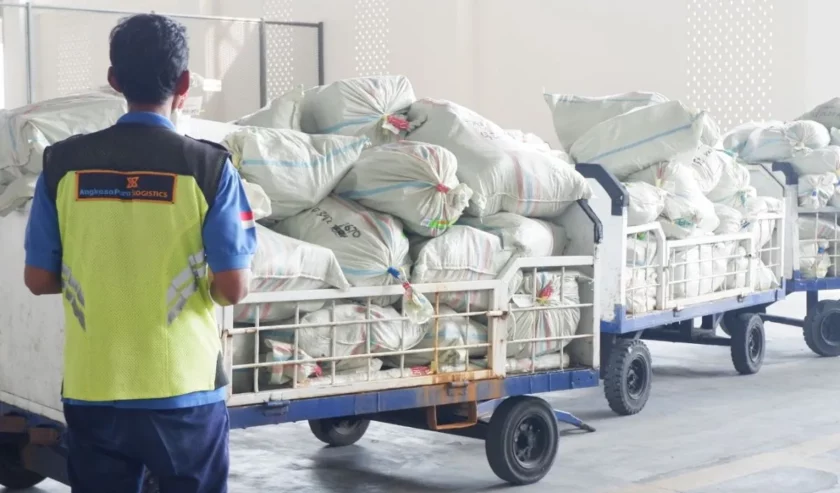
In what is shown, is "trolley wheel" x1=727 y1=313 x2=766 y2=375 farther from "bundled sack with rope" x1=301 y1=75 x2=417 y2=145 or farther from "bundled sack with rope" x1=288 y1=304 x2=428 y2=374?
"bundled sack with rope" x1=288 y1=304 x2=428 y2=374

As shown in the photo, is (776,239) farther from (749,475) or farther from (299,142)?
(299,142)

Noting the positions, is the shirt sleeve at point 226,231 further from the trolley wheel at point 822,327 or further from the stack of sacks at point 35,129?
the trolley wheel at point 822,327

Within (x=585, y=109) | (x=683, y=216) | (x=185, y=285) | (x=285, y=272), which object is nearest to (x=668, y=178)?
(x=683, y=216)

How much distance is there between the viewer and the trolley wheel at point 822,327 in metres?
7.67

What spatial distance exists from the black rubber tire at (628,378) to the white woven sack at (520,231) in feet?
4.58

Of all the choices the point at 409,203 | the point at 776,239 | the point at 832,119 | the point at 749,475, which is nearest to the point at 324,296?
the point at 409,203

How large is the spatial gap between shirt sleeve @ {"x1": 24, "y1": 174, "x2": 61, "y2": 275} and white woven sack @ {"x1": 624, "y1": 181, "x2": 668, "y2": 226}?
387cm

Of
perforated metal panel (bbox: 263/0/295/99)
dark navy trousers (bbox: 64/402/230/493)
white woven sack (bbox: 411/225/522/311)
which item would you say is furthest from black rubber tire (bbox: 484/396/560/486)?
perforated metal panel (bbox: 263/0/295/99)

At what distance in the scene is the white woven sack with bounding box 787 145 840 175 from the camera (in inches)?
294

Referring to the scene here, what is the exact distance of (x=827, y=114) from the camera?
827 cm

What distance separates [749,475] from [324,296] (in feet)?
6.80

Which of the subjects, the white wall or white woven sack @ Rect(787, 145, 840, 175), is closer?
white woven sack @ Rect(787, 145, 840, 175)

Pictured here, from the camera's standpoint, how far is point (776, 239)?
7246mm

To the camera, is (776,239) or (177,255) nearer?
(177,255)
